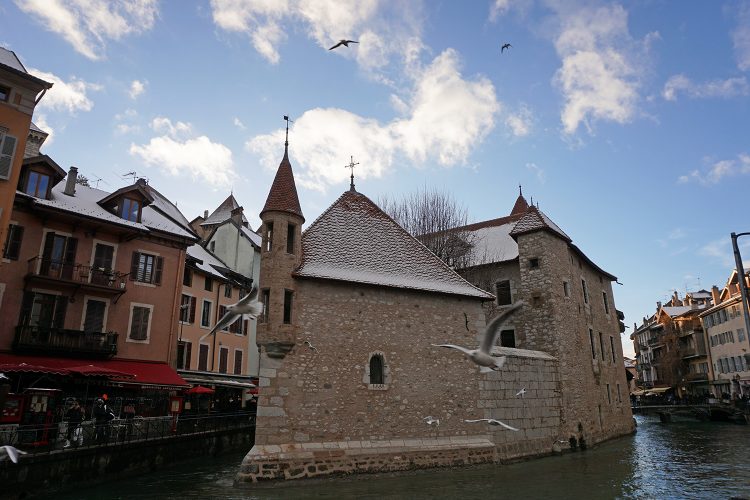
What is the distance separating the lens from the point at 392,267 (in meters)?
18.6

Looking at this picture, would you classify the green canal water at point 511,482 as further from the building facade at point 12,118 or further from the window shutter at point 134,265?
the building facade at point 12,118

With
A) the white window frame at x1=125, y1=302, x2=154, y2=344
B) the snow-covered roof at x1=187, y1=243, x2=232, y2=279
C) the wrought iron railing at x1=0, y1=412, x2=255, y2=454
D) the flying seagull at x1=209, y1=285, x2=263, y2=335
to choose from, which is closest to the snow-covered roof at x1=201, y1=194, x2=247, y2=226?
the snow-covered roof at x1=187, y1=243, x2=232, y2=279

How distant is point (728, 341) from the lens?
46.4 metres

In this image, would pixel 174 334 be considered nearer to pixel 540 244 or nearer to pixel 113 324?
pixel 113 324

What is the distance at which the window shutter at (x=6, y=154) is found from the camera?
53.5 ft

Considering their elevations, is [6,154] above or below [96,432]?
above

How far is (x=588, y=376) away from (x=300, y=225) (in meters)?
16.2

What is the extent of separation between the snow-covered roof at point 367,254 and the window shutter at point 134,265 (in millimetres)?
9585

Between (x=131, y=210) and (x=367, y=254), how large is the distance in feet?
39.9

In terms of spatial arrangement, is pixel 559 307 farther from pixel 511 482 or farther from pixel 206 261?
pixel 206 261

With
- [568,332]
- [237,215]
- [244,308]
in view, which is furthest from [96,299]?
[568,332]

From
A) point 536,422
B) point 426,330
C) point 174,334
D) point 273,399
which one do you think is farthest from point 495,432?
point 174,334

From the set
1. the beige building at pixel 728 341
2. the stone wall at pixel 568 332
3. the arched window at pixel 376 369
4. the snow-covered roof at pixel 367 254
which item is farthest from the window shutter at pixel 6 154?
the beige building at pixel 728 341

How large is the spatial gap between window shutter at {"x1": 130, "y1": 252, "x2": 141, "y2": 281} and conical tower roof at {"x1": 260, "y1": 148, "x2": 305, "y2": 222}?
30.6ft
